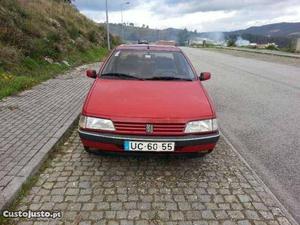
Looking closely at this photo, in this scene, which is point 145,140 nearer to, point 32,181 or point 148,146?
point 148,146

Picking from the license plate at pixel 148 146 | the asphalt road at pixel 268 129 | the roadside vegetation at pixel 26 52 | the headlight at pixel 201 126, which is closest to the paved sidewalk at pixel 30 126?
the roadside vegetation at pixel 26 52

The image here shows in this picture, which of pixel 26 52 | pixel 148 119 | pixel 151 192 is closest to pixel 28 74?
pixel 26 52

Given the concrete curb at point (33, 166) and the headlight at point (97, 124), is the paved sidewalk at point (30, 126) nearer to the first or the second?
the concrete curb at point (33, 166)

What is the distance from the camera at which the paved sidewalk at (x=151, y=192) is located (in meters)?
2.98

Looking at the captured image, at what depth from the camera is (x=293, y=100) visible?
8305 mm

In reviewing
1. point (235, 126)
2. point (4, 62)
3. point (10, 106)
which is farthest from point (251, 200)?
point (4, 62)

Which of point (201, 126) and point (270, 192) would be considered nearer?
point (270, 192)

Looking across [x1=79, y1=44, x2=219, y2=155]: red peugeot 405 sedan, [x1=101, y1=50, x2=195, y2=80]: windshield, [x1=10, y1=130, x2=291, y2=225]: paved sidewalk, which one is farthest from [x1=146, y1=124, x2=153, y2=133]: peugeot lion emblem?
[x1=101, y1=50, x2=195, y2=80]: windshield

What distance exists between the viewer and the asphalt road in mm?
3822

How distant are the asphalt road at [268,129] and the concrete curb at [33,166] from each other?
3.04 metres

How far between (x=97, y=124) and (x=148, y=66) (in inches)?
69.2

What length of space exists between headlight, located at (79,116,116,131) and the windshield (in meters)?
1.27

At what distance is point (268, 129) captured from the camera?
19.0 ft

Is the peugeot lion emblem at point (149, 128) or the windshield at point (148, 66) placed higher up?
the windshield at point (148, 66)
